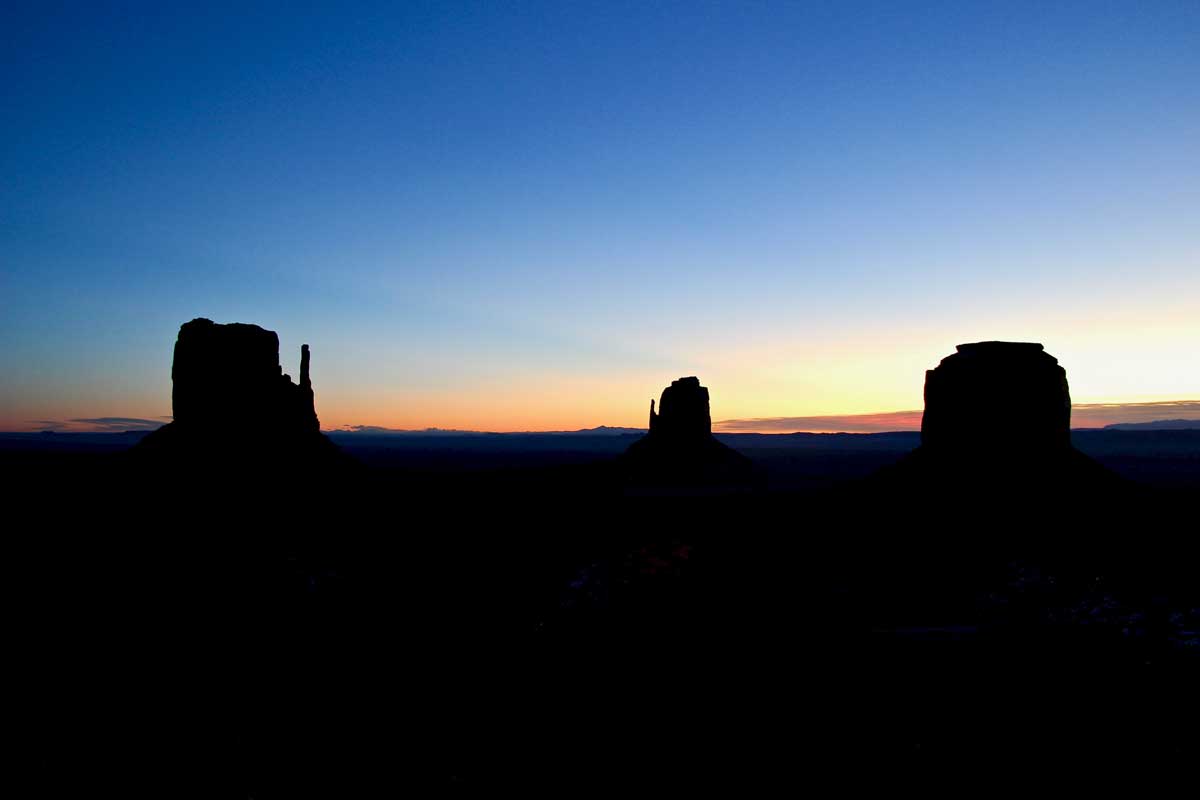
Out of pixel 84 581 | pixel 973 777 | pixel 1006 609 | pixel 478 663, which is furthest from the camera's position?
pixel 84 581

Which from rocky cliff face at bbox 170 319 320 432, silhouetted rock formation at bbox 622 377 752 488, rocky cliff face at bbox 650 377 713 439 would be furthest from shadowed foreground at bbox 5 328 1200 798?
rocky cliff face at bbox 650 377 713 439

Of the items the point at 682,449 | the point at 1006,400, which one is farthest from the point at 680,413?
the point at 1006,400

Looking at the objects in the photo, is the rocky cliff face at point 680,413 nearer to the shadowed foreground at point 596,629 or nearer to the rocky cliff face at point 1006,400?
the shadowed foreground at point 596,629

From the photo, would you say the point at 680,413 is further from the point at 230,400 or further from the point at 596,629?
the point at 596,629

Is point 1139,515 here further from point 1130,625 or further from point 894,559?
point 1130,625

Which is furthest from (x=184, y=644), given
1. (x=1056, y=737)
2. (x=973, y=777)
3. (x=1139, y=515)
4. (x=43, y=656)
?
(x=1139, y=515)

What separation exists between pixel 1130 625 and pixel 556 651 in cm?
1627

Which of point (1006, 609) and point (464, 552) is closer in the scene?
point (1006, 609)

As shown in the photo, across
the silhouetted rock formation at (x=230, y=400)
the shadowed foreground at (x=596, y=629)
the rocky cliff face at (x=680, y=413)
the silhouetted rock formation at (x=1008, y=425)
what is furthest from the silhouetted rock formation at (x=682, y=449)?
the silhouetted rock formation at (x=230, y=400)

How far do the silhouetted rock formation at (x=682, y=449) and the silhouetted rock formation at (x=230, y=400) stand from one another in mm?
38774

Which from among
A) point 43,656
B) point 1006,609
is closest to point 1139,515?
point 1006,609

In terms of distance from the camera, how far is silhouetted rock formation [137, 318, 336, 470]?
1569 inches

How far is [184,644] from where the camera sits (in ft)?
68.4

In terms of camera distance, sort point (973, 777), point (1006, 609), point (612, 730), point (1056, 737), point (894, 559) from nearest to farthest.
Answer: point (973, 777) < point (1056, 737) < point (612, 730) < point (1006, 609) < point (894, 559)
